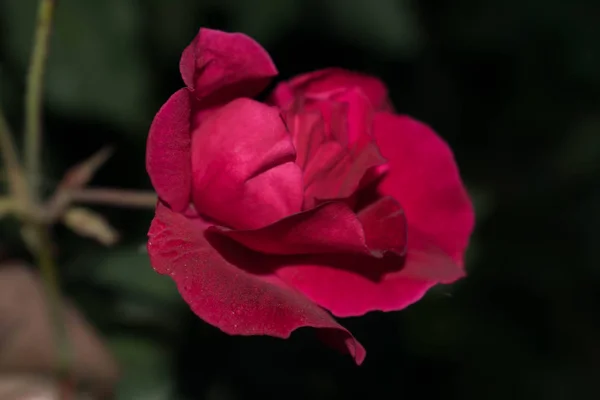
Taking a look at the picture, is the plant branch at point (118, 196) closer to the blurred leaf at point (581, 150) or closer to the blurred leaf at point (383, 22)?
the blurred leaf at point (383, 22)

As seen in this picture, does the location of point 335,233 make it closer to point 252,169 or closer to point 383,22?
point 252,169

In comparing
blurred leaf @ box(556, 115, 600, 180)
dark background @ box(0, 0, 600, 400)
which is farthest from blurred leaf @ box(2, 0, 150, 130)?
blurred leaf @ box(556, 115, 600, 180)

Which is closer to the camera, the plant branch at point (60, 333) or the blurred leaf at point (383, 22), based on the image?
the plant branch at point (60, 333)

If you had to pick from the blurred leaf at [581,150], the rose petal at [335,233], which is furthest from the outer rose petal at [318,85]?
the blurred leaf at [581,150]

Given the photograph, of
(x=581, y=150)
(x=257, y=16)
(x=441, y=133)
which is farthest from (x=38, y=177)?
(x=581, y=150)

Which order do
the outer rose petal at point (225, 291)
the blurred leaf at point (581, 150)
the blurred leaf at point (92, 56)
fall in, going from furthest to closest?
the blurred leaf at point (581, 150) → the blurred leaf at point (92, 56) → the outer rose petal at point (225, 291)

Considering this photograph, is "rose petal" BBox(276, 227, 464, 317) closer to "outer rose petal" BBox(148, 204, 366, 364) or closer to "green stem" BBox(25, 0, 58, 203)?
"outer rose petal" BBox(148, 204, 366, 364)
